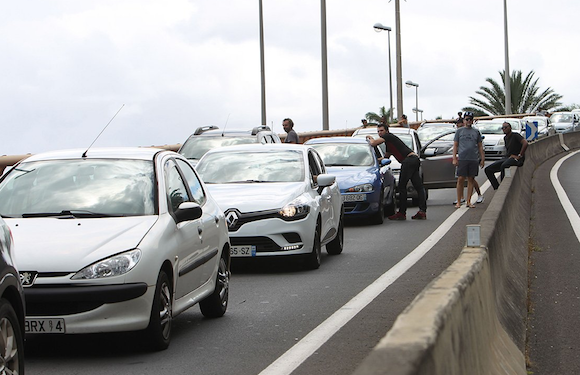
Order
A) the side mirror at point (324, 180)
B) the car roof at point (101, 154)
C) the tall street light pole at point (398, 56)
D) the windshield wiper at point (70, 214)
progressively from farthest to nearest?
1. the tall street light pole at point (398, 56)
2. the side mirror at point (324, 180)
3. the car roof at point (101, 154)
4. the windshield wiper at point (70, 214)

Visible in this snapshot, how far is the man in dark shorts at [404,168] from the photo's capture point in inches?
767

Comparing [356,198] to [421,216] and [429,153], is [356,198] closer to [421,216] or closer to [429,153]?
[421,216]

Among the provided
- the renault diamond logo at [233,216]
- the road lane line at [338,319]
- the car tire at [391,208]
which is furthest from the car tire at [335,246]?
the car tire at [391,208]

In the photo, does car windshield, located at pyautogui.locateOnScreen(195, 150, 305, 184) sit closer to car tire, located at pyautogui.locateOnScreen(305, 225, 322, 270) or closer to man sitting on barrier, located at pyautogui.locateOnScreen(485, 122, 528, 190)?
car tire, located at pyautogui.locateOnScreen(305, 225, 322, 270)

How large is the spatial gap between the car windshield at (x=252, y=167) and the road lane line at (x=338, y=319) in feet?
5.84

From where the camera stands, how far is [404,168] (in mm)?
19766

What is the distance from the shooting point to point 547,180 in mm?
30078

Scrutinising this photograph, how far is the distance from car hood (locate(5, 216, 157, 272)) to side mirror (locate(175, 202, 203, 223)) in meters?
0.20

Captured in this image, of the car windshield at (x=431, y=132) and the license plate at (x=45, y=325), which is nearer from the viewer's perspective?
the license plate at (x=45, y=325)

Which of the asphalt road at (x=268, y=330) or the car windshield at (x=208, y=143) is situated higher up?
the car windshield at (x=208, y=143)

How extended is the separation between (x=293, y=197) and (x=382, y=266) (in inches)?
52.9

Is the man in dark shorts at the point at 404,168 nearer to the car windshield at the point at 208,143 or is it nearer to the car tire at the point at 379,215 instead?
the car tire at the point at 379,215

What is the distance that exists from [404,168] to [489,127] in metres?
24.0

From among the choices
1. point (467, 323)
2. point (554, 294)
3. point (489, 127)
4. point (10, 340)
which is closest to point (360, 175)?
point (554, 294)
